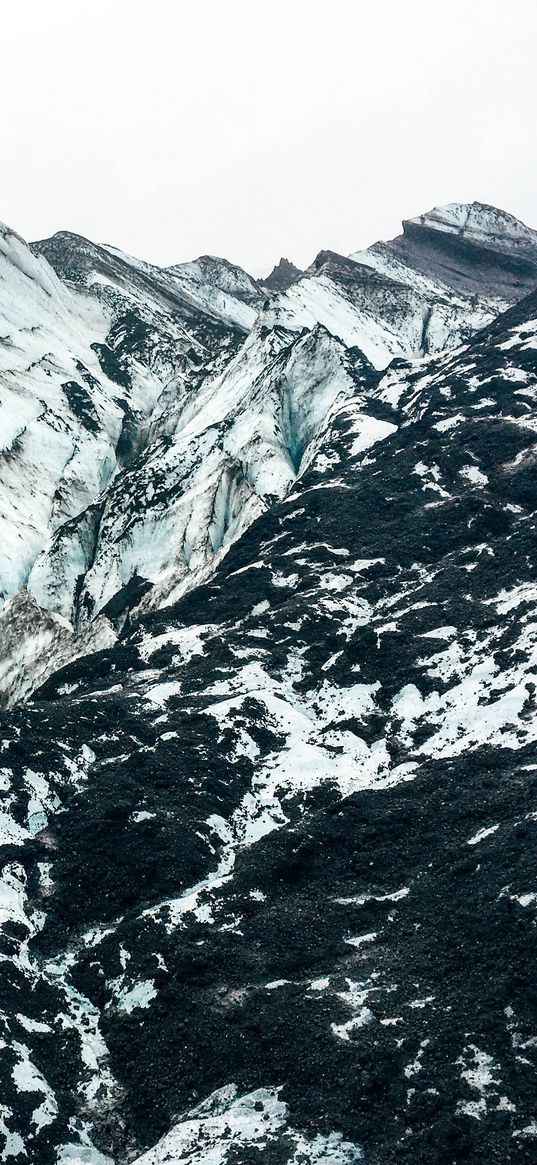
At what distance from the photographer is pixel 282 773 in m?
50.2

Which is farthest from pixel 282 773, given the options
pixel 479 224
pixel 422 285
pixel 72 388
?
pixel 479 224

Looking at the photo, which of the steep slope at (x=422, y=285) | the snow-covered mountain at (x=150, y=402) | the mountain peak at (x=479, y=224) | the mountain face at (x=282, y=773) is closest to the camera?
the mountain face at (x=282, y=773)

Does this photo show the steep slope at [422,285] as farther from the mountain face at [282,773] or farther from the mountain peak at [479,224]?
the mountain face at [282,773]

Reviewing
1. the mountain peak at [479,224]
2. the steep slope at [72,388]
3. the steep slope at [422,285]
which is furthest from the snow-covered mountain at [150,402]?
the mountain peak at [479,224]

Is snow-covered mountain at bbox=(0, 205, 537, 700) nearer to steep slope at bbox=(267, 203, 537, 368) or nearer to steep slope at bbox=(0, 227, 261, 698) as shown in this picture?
steep slope at bbox=(0, 227, 261, 698)

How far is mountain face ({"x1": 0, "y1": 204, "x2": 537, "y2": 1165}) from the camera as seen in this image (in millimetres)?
31406

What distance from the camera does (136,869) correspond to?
141ft

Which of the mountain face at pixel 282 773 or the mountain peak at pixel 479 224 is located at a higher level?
the mountain peak at pixel 479 224

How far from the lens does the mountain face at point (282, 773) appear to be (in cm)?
3141

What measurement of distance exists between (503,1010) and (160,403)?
342 ft

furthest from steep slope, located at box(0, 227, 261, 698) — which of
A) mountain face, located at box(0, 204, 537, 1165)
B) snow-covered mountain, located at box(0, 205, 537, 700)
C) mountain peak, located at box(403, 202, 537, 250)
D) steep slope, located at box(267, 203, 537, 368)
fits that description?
mountain peak, located at box(403, 202, 537, 250)

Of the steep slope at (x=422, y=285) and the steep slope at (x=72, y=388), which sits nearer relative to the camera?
the steep slope at (x=72, y=388)

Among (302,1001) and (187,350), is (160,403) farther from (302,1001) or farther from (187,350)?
(302,1001)

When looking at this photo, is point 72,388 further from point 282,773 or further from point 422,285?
point 282,773
